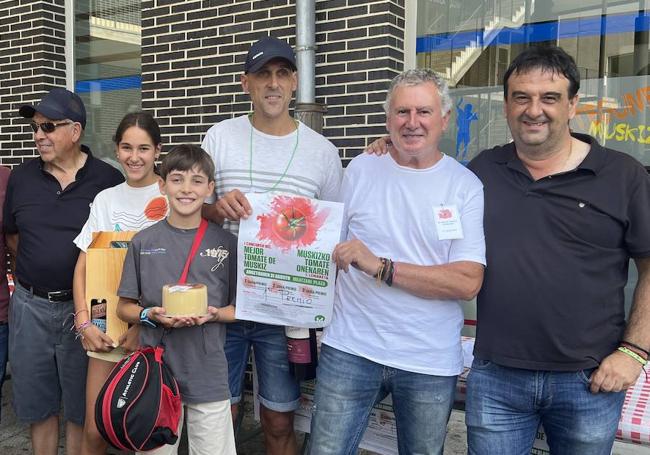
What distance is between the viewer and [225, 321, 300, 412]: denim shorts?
9.20 ft

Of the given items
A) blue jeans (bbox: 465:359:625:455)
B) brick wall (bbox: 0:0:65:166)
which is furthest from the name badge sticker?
brick wall (bbox: 0:0:65:166)

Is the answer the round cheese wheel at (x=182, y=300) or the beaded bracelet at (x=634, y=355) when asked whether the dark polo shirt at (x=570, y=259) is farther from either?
the round cheese wheel at (x=182, y=300)

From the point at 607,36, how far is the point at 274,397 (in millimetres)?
3082

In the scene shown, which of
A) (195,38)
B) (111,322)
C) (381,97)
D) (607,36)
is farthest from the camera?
(195,38)

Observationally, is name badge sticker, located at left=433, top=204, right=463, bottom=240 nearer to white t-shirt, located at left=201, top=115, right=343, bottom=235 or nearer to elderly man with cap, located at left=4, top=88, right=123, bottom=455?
white t-shirt, located at left=201, top=115, right=343, bottom=235

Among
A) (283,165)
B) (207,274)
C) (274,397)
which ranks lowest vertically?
(274,397)

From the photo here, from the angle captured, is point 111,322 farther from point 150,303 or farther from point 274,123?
point 274,123

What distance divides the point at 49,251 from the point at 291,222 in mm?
1329

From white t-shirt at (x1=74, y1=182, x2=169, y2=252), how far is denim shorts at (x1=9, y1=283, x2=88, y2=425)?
19.3 inches

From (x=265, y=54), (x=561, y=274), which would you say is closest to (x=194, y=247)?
(x=265, y=54)

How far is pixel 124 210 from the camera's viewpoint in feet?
9.32

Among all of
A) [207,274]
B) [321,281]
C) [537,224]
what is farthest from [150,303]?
[537,224]

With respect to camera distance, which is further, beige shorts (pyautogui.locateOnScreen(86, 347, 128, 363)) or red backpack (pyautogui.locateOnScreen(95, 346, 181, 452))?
beige shorts (pyautogui.locateOnScreen(86, 347, 128, 363))

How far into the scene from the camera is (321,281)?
8.11 ft
